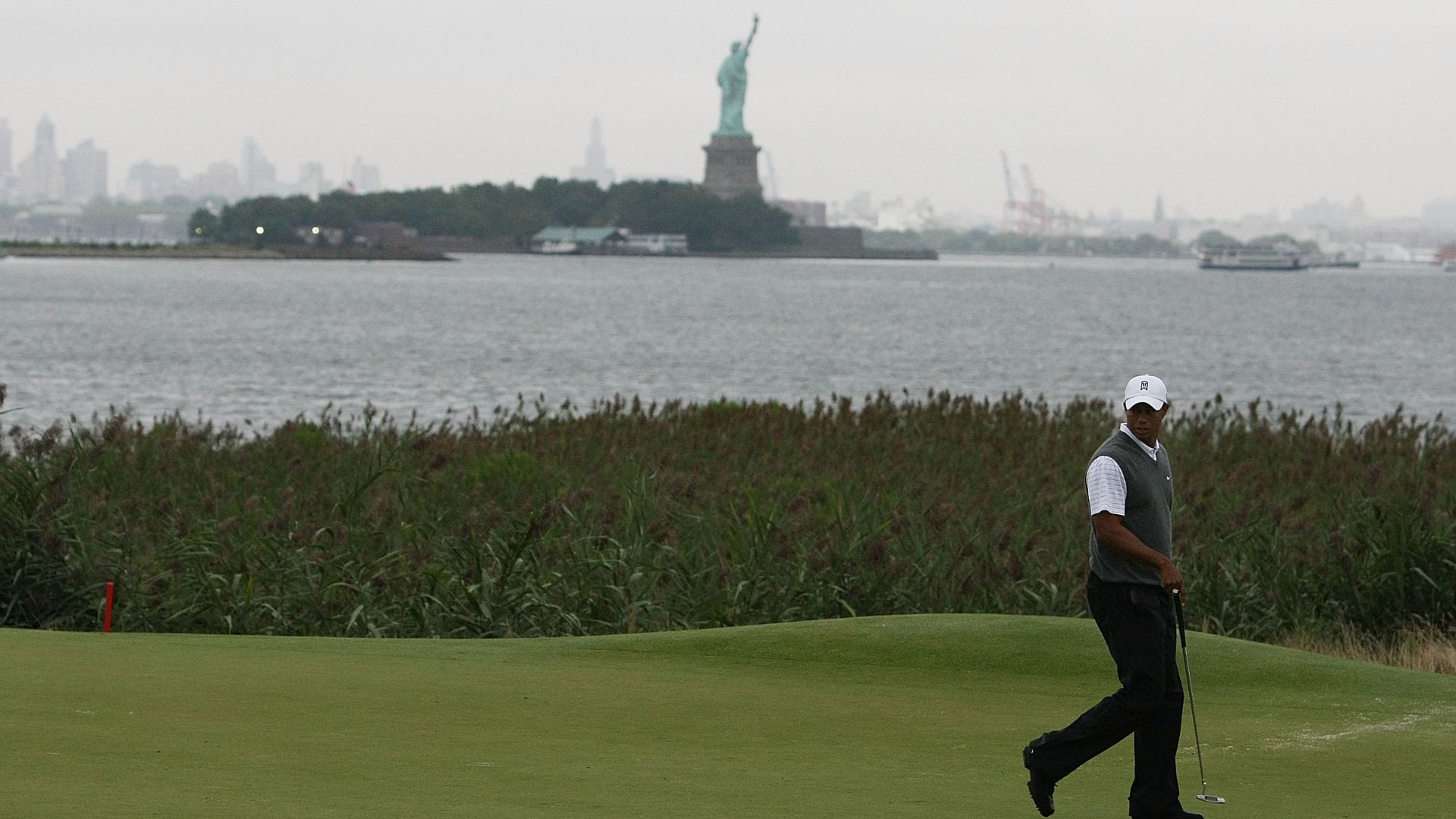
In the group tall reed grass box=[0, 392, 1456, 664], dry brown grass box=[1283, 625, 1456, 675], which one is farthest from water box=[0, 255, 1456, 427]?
dry brown grass box=[1283, 625, 1456, 675]

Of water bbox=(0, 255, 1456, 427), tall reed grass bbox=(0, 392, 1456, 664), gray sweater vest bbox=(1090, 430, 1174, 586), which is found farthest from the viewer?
water bbox=(0, 255, 1456, 427)

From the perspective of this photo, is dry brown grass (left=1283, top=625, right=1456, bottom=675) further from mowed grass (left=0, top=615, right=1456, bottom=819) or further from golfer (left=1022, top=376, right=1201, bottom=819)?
golfer (left=1022, top=376, right=1201, bottom=819)

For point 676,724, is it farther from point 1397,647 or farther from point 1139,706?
point 1397,647

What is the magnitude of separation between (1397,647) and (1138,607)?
746 centimetres

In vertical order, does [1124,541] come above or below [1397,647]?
above

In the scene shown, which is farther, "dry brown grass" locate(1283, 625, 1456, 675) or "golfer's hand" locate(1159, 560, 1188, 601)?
"dry brown grass" locate(1283, 625, 1456, 675)

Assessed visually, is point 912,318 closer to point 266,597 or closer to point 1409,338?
point 1409,338

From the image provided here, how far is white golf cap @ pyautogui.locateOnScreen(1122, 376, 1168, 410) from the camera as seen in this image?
773 cm

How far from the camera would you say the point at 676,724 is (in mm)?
9430

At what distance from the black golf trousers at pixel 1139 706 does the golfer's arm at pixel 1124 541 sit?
0.14 m

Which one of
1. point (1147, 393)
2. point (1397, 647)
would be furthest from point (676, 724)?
point (1397, 647)

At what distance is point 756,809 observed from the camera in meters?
7.52

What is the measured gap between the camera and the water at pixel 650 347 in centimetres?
5478

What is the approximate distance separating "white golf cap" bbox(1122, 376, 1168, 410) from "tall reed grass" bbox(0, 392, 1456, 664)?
683 cm
